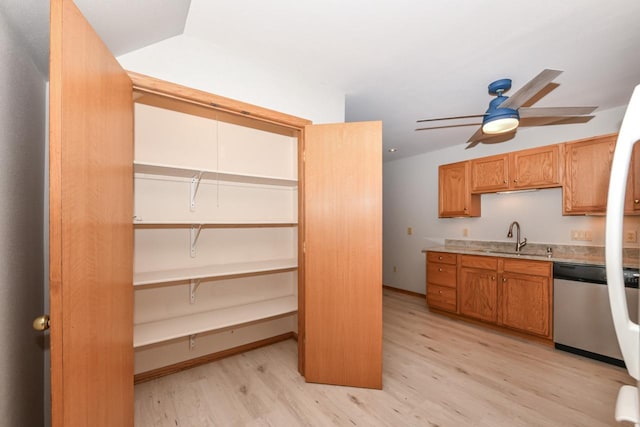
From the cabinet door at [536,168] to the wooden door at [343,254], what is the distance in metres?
2.31

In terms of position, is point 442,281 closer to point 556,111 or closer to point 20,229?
point 556,111

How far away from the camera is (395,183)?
5.09 m

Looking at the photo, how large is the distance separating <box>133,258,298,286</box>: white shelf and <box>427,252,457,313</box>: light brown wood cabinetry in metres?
2.26

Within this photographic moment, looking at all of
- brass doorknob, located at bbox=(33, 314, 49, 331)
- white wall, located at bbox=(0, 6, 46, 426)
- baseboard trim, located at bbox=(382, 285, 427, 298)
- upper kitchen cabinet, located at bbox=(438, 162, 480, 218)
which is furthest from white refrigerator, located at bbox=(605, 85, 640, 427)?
baseboard trim, located at bbox=(382, 285, 427, 298)

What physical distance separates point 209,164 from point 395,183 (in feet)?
12.1

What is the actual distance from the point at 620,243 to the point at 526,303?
2.92 metres

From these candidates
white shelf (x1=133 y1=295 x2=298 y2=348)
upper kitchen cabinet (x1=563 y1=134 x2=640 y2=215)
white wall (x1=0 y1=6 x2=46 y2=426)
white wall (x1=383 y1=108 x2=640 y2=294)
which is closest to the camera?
white wall (x1=0 y1=6 x2=46 y2=426)

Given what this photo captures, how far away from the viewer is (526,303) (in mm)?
2791

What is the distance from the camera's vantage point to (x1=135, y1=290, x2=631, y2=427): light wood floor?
1.68 meters

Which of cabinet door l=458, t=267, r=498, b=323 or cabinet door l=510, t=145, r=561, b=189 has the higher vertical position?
cabinet door l=510, t=145, r=561, b=189

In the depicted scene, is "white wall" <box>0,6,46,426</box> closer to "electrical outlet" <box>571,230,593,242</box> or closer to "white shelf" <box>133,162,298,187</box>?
→ "white shelf" <box>133,162,298,187</box>

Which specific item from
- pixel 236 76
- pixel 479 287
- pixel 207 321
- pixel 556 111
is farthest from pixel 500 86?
pixel 207 321

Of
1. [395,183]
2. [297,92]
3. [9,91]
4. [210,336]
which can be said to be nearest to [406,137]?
[395,183]

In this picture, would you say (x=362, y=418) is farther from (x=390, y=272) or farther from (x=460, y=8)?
(x=390, y=272)
